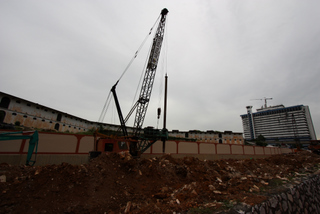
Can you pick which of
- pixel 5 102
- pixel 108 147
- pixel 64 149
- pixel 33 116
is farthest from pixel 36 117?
pixel 108 147

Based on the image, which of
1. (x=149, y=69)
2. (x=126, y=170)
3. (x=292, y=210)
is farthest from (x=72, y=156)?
(x=292, y=210)

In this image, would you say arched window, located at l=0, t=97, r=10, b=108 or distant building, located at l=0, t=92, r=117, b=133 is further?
distant building, located at l=0, t=92, r=117, b=133

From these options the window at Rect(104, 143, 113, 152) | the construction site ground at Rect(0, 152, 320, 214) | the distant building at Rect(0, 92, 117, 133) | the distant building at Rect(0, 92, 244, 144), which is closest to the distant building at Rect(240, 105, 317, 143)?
the distant building at Rect(0, 92, 244, 144)

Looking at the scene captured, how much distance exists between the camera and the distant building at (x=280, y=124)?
133250 mm

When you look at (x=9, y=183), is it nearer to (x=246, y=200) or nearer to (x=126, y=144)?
(x=246, y=200)

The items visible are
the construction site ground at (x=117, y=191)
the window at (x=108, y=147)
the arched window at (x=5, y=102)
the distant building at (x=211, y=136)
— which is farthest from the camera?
the distant building at (x=211, y=136)

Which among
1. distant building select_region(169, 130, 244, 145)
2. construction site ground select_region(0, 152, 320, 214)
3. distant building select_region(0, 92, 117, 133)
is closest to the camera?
construction site ground select_region(0, 152, 320, 214)

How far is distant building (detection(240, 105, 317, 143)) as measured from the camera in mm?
133250

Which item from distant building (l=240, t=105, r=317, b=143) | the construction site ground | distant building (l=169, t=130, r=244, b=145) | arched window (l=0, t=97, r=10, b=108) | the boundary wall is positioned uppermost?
distant building (l=240, t=105, r=317, b=143)

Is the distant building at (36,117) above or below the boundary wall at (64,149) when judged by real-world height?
above

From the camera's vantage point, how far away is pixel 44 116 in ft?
107

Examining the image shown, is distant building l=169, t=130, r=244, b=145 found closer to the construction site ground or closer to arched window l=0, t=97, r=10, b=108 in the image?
arched window l=0, t=97, r=10, b=108

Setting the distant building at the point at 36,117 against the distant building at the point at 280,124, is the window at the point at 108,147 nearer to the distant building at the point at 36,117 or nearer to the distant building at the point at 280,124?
the distant building at the point at 36,117

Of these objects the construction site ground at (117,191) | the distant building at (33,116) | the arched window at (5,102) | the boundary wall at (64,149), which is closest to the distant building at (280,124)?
the boundary wall at (64,149)
